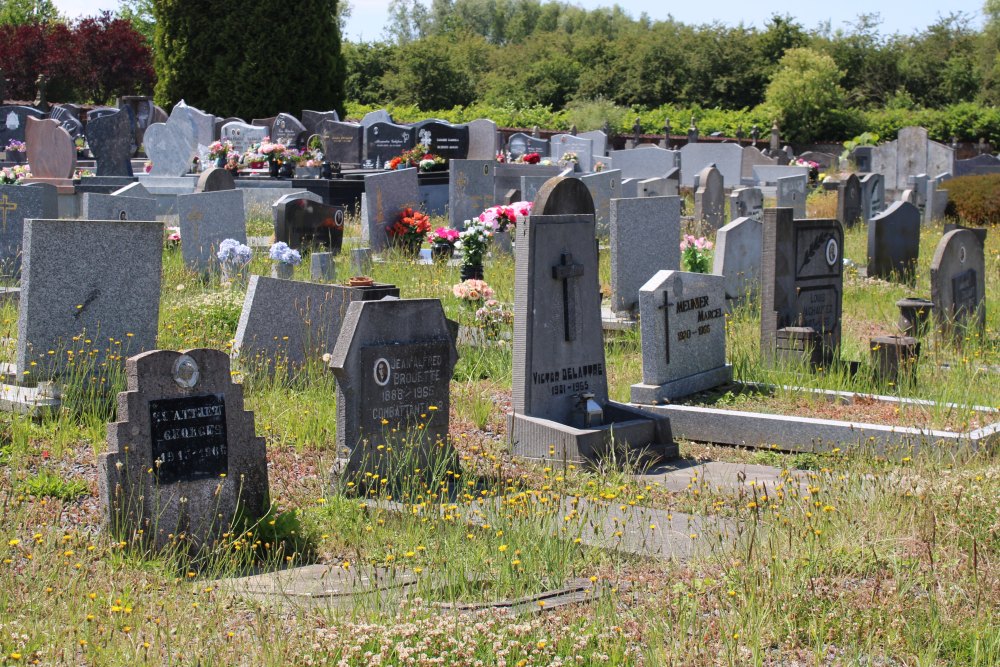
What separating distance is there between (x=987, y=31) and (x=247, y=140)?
49.9 meters

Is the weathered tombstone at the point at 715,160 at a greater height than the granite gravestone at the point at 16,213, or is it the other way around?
the weathered tombstone at the point at 715,160

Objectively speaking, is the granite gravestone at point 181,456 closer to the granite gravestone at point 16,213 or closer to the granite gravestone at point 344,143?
the granite gravestone at point 16,213

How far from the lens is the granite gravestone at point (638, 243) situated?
1126 cm

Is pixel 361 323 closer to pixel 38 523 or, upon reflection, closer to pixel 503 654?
pixel 38 523

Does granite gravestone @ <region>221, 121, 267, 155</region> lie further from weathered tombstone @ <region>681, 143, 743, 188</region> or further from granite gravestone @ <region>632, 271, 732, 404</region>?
granite gravestone @ <region>632, 271, 732, 404</region>

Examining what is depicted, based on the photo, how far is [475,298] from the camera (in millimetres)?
10391

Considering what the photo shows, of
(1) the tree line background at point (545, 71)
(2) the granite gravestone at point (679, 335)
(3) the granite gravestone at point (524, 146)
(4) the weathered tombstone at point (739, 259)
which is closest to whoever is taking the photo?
(2) the granite gravestone at point (679, 335)

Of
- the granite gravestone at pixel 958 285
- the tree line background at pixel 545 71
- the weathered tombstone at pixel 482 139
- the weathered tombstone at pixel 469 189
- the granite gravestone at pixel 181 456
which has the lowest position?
the granite gravestone at pixel 181 456

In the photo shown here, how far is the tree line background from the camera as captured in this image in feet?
118

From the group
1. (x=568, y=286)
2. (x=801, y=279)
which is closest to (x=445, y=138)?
(x=801, y=279)

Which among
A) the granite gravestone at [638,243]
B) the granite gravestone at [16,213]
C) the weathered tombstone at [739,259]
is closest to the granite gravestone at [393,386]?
the granite gravestone at [638,243]

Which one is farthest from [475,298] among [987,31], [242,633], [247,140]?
[987,31]

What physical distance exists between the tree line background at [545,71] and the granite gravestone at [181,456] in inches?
1241

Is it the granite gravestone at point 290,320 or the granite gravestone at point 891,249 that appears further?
the granite gravestone at point 891,249
